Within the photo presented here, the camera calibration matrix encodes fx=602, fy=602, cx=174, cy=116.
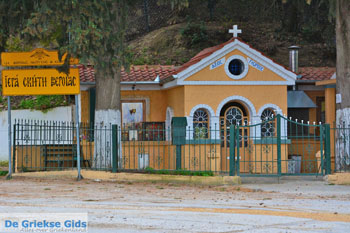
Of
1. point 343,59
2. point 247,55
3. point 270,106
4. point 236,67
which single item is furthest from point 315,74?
point 343,59

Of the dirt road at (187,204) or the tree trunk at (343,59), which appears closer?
the dirt road at (187,204)

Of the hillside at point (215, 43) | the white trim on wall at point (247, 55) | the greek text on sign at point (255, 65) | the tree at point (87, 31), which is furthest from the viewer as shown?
the hillside at point (215, 43)

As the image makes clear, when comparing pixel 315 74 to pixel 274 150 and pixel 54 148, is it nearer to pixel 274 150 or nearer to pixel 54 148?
pixel 274 150

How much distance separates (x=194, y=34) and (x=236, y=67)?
52.3ft

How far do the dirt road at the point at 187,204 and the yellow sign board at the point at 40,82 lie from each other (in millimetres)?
2414

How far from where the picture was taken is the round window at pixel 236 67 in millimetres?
20156

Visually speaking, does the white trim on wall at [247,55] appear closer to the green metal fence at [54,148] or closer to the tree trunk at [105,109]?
the tree trunk at [105,109]

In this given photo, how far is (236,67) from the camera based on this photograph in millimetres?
20234

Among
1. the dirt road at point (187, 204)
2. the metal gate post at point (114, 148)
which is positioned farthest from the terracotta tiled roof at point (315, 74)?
the metal gate post at point (114, 148)

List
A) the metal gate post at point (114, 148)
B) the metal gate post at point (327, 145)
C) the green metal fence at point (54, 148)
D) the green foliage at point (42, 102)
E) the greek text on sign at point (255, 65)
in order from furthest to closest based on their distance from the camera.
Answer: the green foliage at point (42, 102), the greek text on sign at point (255, 65), the green metal fence at point (54, 148), the metal gate post at point (114, 148), the metal gate post at point (327, 145)

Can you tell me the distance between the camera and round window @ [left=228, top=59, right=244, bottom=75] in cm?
2016

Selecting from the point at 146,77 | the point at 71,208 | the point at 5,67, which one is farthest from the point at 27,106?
the point at 71,208

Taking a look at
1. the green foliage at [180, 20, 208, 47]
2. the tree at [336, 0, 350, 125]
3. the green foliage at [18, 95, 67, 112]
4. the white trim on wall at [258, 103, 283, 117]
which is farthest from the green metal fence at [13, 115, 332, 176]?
the green foliage at [180, 20, 208, 47]

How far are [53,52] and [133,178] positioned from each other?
3.99 m
